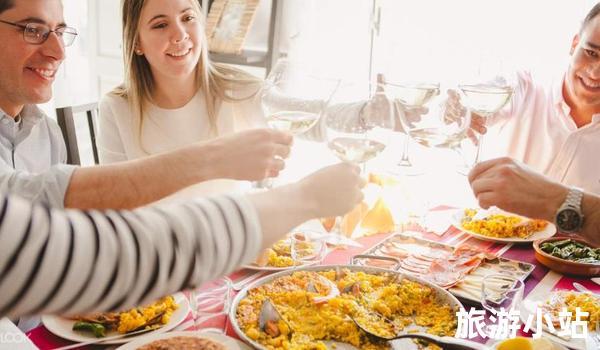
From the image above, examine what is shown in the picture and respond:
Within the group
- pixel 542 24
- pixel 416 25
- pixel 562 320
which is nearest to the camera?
pixel 562 320

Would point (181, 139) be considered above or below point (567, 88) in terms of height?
below

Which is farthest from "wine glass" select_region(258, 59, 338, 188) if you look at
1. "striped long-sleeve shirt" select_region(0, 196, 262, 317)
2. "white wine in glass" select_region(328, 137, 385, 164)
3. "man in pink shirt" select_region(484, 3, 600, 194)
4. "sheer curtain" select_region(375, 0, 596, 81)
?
"sheer curtain" select_region(375, 0, 596, 81)

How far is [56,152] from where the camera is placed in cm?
200

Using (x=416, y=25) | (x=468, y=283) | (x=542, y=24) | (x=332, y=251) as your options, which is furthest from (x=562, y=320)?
(x=416, y=25)

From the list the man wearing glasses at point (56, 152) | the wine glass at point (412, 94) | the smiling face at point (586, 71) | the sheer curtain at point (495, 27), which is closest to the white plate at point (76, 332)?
the man wearing glasses at point (56, 152)

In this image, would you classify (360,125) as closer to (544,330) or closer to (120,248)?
(120,248)

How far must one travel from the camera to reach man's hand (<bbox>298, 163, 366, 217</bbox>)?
3.02 feet

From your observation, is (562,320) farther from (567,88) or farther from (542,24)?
(542,24)

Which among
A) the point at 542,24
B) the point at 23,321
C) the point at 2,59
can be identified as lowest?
the point at 23,321

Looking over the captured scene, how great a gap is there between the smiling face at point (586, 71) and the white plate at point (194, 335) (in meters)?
1.79

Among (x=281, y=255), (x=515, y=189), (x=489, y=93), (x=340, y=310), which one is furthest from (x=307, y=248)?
(x=489, y=93)

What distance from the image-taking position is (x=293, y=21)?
378 cm

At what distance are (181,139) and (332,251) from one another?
3.06ft

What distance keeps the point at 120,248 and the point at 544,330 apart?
0.98m
